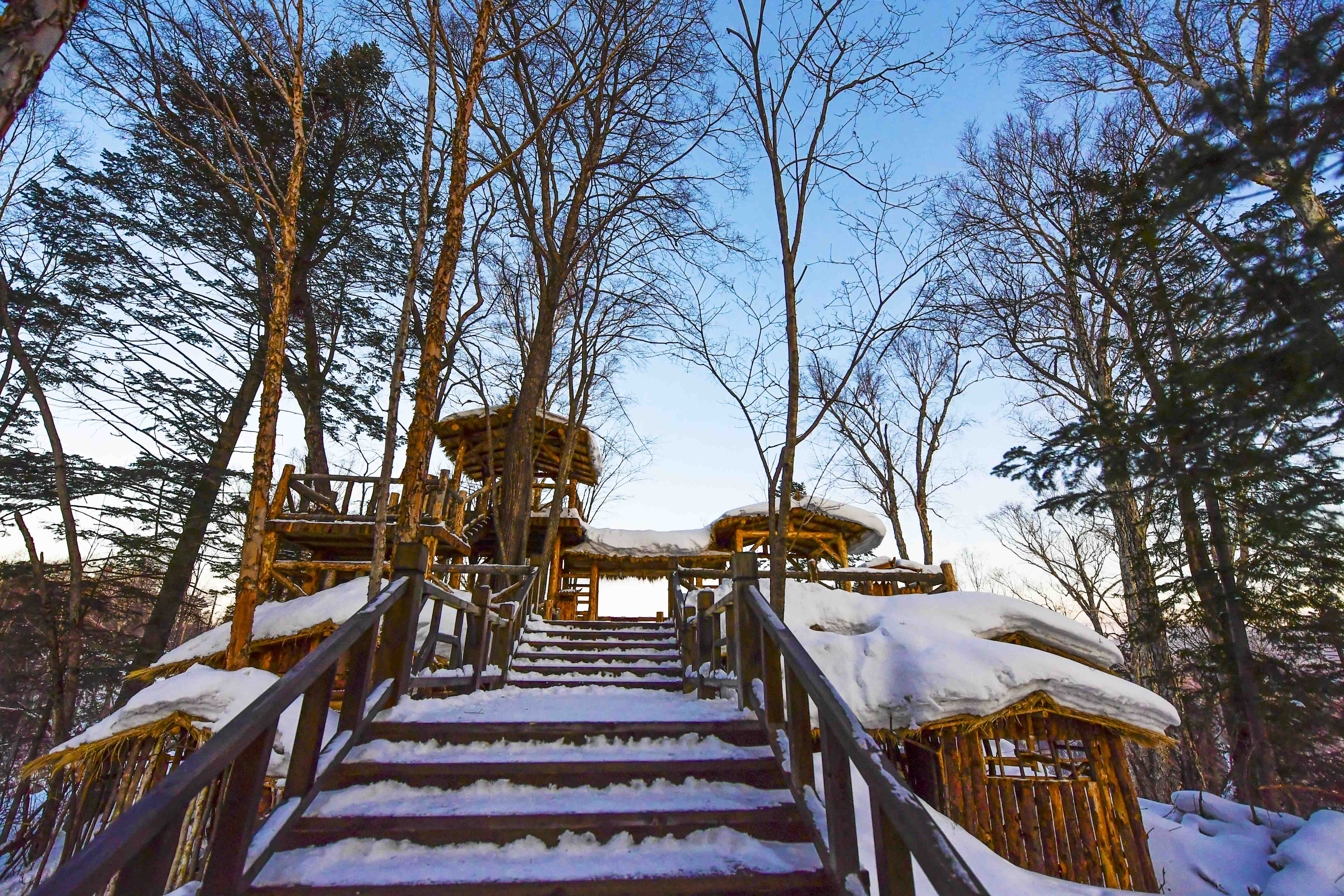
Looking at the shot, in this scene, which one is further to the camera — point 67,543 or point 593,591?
point 593,591

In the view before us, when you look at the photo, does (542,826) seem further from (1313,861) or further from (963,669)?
(1313,861)

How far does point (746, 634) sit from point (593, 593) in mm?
11350

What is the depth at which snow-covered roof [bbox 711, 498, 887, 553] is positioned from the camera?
13617 mm

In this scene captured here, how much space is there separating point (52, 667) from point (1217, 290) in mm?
17148

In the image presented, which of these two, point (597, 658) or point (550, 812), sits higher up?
point (597, 658)

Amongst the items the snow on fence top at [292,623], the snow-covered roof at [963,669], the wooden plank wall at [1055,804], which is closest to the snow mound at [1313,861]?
the wooden plank wall at [1055,804]

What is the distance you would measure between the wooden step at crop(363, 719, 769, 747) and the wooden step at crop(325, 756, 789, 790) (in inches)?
13.8

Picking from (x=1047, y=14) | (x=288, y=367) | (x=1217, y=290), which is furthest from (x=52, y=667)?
(x=1047, y=14)

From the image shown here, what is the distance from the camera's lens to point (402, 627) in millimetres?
3631

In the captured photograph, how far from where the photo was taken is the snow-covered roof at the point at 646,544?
14.6m

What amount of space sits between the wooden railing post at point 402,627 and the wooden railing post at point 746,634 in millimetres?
2029

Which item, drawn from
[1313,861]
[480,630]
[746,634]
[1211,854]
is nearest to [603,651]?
[480,630]

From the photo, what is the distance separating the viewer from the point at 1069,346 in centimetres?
1205

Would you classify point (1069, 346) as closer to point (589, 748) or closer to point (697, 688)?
point (697, 688)
